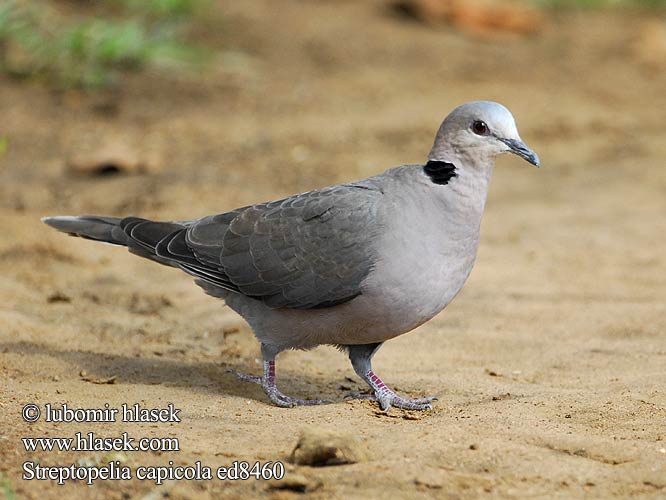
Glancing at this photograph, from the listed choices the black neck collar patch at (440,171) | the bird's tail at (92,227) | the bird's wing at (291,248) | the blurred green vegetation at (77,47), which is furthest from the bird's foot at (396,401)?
the blurred green vegetation at (77,47)

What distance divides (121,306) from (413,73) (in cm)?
582

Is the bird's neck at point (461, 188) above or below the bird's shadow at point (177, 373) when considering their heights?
above

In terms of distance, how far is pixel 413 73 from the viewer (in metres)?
10.8

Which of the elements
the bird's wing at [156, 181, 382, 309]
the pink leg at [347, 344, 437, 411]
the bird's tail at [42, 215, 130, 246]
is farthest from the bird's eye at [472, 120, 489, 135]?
the bird's tail at [42, 215, 130, 246]

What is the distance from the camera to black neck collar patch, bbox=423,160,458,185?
442cm

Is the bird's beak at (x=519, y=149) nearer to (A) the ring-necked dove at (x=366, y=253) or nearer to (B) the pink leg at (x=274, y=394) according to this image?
(A) the ring-necked dove at (x=366, y=253)

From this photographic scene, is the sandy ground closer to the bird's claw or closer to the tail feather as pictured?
the bird's claw

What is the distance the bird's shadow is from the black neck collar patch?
1.14 meters

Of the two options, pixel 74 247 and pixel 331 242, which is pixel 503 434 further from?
pixel 74 247

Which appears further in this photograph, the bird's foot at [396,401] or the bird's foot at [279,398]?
the bird's foot at [279,398]

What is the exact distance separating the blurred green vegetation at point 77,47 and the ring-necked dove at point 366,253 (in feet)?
17.0

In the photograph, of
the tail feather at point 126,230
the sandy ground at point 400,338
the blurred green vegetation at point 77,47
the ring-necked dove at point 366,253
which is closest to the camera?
the sandy ground at point 400,338

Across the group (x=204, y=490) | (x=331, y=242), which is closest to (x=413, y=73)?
(x=331, y=242)

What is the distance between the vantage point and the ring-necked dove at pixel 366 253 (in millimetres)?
4262
